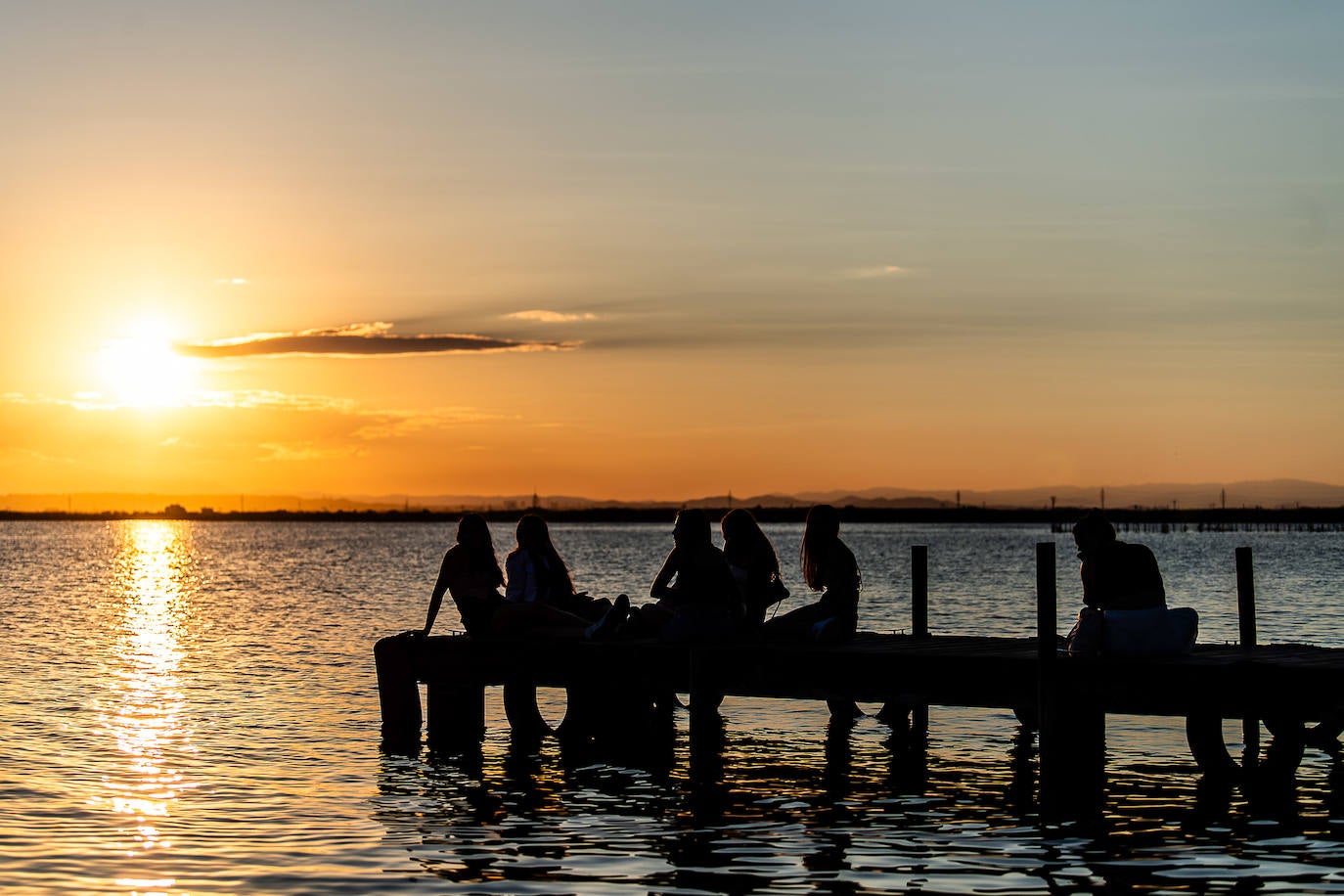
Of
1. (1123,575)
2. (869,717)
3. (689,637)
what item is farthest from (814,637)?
(869,717)

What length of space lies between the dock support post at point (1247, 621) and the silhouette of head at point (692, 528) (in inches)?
260

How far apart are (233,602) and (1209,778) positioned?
4642 centimetres

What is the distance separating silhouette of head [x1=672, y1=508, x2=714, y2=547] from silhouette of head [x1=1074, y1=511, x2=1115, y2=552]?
394 cm

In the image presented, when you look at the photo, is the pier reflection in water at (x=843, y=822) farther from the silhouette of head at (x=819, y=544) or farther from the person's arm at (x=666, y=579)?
the silhouette of head at (x=819, y=544)

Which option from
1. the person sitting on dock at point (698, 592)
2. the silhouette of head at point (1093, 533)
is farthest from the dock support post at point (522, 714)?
the silhouette of head at point (1093, 533)

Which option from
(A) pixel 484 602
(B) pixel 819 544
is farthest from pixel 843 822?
(A) pixel 484 602

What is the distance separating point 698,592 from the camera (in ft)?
57.8

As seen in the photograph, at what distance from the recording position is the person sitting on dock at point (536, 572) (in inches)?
757

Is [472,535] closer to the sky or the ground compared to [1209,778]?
closer to the sky

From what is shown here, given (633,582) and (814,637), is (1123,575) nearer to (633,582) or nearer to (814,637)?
(814,637)

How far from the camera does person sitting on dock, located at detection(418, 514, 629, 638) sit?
19.2 metres

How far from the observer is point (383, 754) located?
65.7ft

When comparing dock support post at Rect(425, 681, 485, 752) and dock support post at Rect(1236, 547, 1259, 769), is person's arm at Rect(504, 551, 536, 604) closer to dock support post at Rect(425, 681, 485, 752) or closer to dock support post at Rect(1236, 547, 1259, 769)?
dock support post at Rect(425, 681, 485, 752)

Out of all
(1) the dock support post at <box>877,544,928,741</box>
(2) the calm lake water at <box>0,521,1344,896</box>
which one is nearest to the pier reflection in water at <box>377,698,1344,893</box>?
(2) the calm lake water at <box>0,521,1344,896</box>
